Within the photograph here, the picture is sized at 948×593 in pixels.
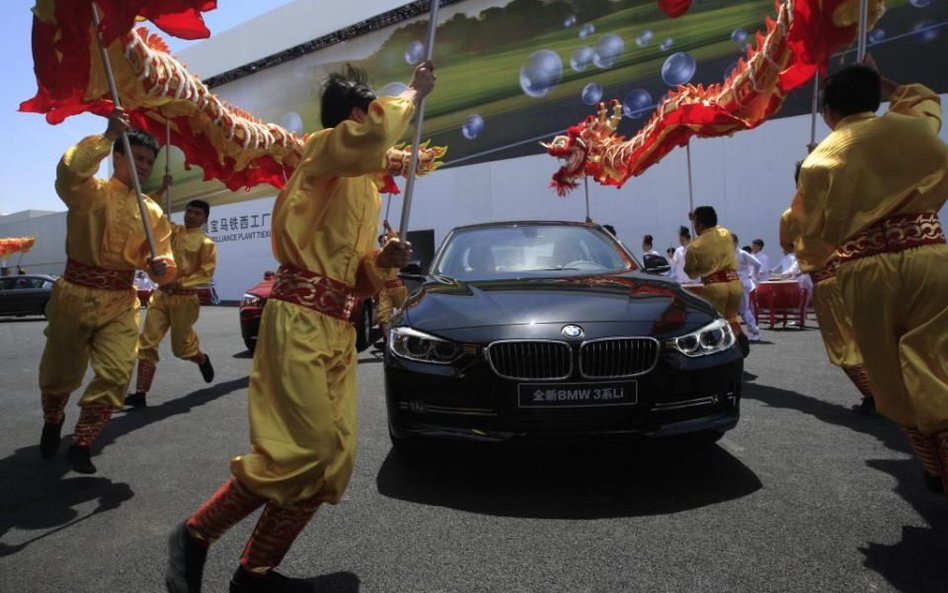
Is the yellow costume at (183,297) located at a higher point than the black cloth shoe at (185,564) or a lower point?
higher

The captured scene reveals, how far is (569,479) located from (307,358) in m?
1.80

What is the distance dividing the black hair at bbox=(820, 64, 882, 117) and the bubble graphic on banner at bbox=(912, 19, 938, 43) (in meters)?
13.8

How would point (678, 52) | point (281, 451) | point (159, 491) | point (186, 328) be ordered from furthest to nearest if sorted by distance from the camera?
point (678, 52)
point (186, 328)
point (159, 491)
point (281, 451)

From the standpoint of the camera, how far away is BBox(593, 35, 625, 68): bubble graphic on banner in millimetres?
17484

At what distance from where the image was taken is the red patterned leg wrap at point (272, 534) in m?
2.10

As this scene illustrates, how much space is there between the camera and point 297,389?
6.77 feet

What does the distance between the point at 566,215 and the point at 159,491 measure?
622 inches

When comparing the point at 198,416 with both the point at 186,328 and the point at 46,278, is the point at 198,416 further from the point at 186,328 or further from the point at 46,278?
the point at 46,278

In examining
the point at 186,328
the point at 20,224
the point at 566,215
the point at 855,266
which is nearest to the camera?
the point at 855,266

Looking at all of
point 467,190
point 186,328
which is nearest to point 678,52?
point 467,190

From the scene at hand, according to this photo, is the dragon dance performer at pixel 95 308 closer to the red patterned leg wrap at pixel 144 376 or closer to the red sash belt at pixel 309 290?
the red sash belt at pixel 309 290

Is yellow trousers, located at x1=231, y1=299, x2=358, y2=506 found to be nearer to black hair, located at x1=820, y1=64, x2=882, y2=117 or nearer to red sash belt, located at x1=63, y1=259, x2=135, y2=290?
red sash belt, located at x1=63, y1=259, x2=135, y2=290

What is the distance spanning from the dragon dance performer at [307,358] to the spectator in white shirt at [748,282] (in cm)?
855

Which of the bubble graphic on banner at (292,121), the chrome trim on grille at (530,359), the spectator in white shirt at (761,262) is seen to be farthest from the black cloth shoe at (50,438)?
the bubble graphic on banner at (292,121)
